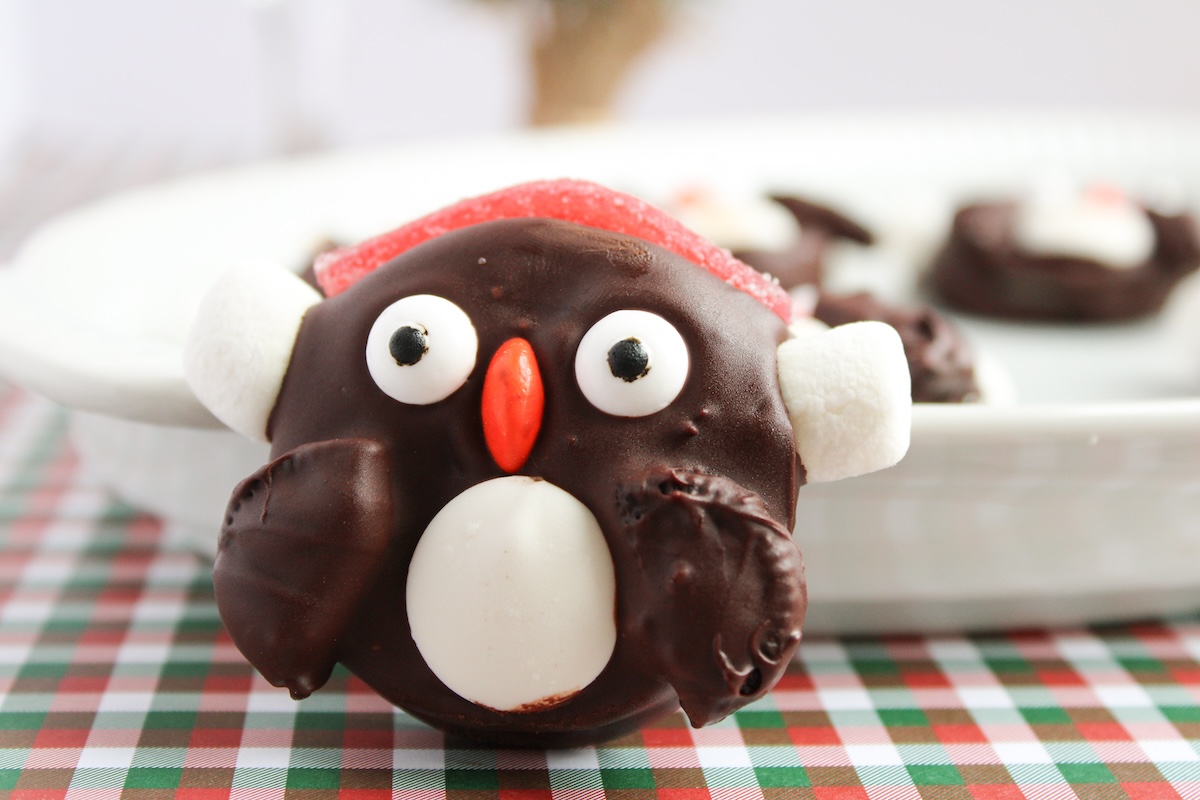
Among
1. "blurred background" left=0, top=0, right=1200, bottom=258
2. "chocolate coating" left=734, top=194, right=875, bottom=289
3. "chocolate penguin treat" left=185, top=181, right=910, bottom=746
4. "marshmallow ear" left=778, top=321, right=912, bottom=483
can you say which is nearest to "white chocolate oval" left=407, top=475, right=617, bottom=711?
"chocolate penguin treat" left=185, top=181, right=910, bottom=746

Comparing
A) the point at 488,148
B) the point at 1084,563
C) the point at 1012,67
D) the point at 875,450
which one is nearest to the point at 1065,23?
the point at 1012,67

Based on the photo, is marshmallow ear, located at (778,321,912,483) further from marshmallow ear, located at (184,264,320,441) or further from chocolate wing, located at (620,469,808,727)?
marshmallow ear, located at (184,264,320,441)

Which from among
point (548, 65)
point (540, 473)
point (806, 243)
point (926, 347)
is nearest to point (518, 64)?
point (548, 65)

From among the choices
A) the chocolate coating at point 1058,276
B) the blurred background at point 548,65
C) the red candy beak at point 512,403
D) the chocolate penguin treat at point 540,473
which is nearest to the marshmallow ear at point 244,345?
the chocolate penguin treat at point 540,473

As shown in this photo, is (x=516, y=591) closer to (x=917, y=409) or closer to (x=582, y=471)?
(x=582, y=471)

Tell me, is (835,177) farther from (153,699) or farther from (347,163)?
(153,699)
